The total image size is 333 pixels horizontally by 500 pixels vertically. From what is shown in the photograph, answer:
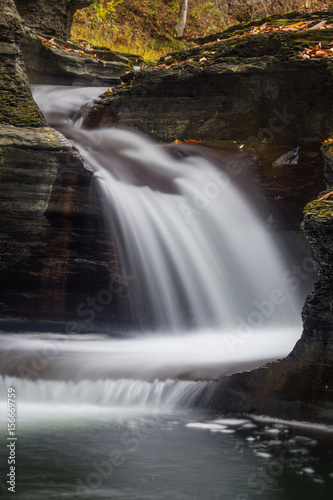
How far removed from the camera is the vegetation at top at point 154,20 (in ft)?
62.1

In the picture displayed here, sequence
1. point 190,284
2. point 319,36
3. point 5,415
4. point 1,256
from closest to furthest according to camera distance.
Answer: point 5,415, point 1,256, point 190,284, point 319,36

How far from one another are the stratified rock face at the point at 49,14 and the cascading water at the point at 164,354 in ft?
10.1

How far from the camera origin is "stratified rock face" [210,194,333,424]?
4098mm

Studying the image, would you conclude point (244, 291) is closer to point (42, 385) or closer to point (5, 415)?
point (42, 385)

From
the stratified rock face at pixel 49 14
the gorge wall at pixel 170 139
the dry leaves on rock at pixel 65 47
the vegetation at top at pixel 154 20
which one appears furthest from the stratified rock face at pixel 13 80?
the vegetation at top at pixel 154 20

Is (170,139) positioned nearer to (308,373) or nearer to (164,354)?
(164,354)

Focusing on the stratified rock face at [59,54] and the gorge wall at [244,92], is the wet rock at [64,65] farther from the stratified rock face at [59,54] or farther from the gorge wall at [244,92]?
the gorge wall at [244,92]

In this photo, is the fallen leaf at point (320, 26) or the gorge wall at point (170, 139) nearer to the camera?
the gorge wall at point (170, 139)

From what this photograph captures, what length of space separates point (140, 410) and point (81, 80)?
26.1 feet

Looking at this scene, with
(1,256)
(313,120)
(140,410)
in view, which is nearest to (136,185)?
(1,256)

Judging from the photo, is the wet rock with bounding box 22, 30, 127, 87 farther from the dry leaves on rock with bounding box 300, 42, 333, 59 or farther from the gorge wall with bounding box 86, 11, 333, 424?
the dry leaves on rock with bounding box 300, 42, 333, 59

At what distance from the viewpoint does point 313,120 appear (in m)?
7.73

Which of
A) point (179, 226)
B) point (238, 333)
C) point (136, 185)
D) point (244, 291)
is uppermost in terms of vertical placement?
point (136, 185)

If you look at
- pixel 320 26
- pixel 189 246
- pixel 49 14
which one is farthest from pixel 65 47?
pixel 189 246
